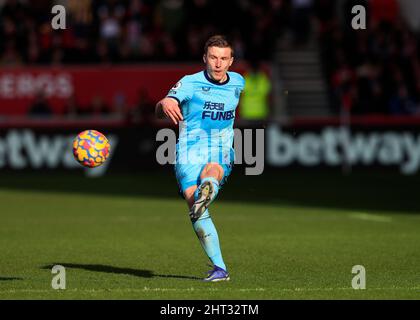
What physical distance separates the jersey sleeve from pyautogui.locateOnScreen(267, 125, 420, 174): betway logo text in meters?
15.2

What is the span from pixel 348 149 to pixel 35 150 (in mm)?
7277

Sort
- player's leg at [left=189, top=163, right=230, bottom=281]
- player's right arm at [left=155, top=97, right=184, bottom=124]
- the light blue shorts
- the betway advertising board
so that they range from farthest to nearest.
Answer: the betway advertising board, the light blue shorts, player's leg at [left=189, top=163, right=230, bottom=281], player's right arm at [left=155, top=97, right=184, bottom=124]

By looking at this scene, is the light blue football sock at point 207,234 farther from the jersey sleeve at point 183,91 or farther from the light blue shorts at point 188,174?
the jersey sleeve at point 183,91

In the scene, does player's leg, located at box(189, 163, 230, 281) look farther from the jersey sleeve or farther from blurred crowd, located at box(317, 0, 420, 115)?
blurred crowd, located at box(317, 0, 420, 115)

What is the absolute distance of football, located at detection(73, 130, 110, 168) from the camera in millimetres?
10531

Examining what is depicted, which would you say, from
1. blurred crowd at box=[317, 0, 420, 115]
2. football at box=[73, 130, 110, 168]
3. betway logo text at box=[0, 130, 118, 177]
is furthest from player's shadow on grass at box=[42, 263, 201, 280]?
blurred crowd at box=[317, 0, 420, 115]

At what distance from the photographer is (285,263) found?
38.3 feet

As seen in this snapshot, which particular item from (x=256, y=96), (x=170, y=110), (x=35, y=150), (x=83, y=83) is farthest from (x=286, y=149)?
(x=170, y=110)

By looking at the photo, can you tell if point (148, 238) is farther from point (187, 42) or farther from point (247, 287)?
point (187, 42)

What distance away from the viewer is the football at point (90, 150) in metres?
10.5

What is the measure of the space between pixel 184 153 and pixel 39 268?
2.18 metres

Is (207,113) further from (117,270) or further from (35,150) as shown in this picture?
(35,150)

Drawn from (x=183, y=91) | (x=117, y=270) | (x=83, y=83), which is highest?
(x=83, y=83)

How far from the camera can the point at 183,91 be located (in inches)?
395
